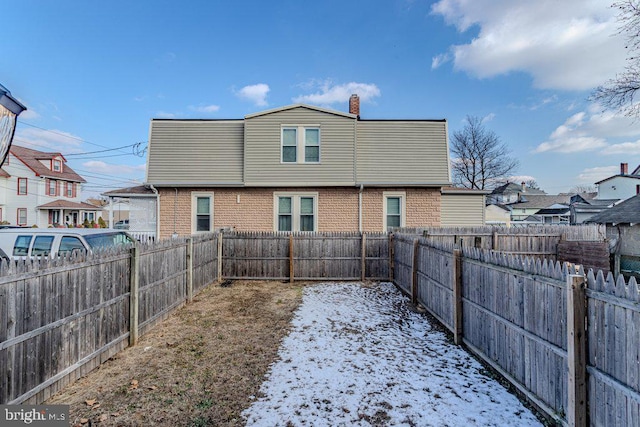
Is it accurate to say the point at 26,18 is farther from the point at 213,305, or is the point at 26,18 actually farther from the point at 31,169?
the point at 31,169

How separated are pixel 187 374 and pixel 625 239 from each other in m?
18.3

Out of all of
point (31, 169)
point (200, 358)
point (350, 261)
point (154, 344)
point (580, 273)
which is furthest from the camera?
point (31, 169)

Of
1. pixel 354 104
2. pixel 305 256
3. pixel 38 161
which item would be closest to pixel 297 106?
pixel 354 104

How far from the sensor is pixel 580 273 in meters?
2.83

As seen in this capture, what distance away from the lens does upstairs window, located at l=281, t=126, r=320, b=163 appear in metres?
12.8

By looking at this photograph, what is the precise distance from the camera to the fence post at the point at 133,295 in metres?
5.05

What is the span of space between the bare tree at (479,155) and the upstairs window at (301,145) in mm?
31834

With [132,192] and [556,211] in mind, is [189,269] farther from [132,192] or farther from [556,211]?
[556,211]

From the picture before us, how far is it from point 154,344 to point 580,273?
591 centimetres

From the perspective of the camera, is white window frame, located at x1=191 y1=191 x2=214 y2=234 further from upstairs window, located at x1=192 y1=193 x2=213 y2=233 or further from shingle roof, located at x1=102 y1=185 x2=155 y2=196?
shingle roof, located at x1=102 y1=185 x2=155 y2=196

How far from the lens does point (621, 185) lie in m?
37.7

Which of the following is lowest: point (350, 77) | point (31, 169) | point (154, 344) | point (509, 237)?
point (154, 344)

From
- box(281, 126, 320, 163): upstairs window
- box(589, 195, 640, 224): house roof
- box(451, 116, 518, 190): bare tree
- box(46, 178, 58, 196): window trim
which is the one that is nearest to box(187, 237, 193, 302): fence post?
box(281, 126, 320, 163): upstairs window

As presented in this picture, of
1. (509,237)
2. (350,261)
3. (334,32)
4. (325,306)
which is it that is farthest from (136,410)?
(334,32)
